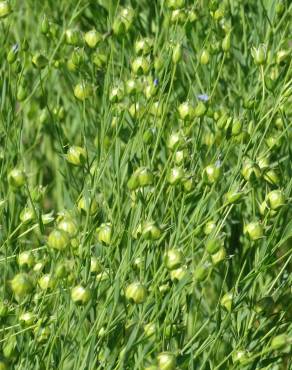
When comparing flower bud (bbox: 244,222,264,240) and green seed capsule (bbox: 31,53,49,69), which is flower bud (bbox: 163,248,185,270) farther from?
green seed capsule (bbox: 31,53,49,69)

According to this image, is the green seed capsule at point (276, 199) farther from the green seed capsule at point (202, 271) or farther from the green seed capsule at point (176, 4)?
the green seed capsule at point (176, 4)

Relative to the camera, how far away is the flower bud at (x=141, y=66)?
143cm

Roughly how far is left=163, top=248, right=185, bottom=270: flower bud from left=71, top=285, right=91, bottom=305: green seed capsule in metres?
0.12

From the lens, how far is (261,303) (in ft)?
4.50

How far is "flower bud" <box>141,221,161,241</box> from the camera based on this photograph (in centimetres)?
123

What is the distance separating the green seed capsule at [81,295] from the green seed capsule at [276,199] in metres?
0.34

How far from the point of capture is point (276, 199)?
1331 millimetres

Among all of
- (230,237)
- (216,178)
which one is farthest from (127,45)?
(216,178)

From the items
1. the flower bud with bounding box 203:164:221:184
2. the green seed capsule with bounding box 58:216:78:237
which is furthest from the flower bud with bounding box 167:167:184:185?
the green seed capsule with bounding box 58:216:78:237

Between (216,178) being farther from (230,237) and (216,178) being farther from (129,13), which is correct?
(230,237)

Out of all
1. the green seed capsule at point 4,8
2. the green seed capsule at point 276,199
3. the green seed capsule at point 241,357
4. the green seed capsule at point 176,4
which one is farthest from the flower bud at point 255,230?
the green seed capsule at point 4,8

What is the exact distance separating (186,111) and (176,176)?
145mm

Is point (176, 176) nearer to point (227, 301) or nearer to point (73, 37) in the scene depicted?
point (227, 301)

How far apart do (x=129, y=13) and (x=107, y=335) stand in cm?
57
